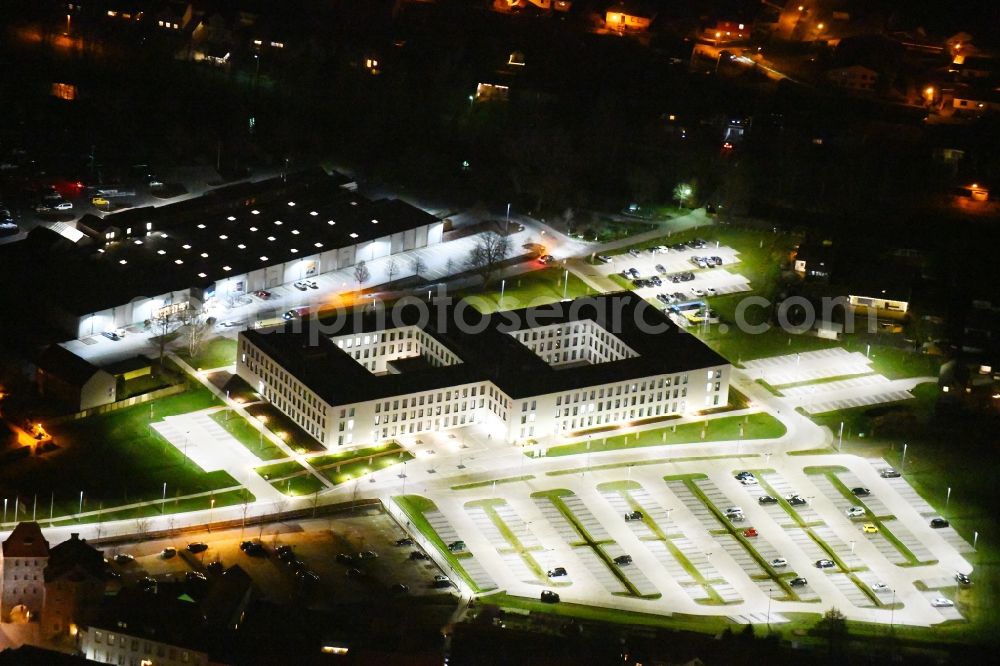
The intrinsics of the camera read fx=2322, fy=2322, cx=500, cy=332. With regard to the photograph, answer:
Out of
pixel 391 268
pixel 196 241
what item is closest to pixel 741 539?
pixel 391 268

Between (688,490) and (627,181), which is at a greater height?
(627,181)

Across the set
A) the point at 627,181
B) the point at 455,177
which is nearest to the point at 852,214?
the point at 627,181

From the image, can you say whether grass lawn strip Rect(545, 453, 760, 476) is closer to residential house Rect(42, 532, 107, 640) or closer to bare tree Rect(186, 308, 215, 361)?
bare tree Rect(186, 308, 215, 361)

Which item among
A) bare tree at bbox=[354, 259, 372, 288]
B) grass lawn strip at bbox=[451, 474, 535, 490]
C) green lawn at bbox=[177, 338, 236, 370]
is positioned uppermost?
bare tree at bbox=[354, 259, 372, 288]

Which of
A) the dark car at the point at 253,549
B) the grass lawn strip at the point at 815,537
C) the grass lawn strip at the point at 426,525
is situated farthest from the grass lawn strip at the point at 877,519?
the dark car at the point at 253,549

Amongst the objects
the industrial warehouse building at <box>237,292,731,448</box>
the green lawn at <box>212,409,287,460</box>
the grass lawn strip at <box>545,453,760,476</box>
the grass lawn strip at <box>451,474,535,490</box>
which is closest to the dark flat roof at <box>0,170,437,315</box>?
the industrial warehouse building at <box>237,292,731,448</box>

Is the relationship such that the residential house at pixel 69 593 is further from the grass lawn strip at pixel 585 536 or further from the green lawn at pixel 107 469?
the grass lawn strip at pixel 585 536

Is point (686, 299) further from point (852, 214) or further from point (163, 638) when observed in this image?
point (163, 638)
